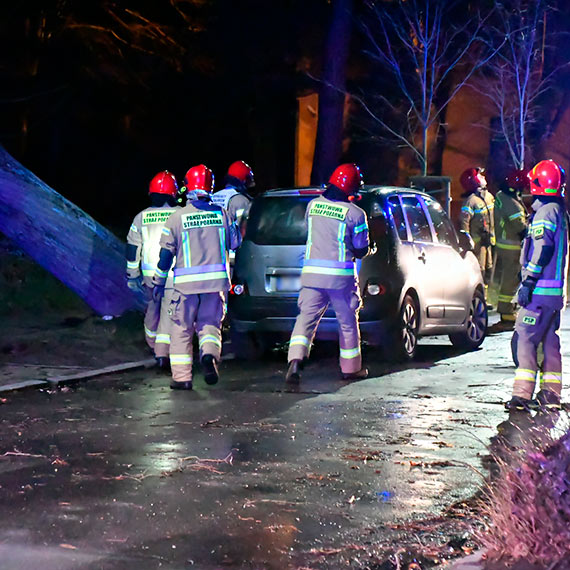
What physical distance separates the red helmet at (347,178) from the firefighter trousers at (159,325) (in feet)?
5.78

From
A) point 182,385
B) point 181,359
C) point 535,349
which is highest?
point 535,349

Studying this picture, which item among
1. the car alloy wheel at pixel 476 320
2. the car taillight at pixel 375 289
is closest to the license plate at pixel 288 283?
the car taillight at pixel 375 289

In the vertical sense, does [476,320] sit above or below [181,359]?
below

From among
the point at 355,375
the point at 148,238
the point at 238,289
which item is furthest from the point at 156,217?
the point at 355,375

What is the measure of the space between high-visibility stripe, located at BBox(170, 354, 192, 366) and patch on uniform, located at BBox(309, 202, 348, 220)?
1698 millimetres

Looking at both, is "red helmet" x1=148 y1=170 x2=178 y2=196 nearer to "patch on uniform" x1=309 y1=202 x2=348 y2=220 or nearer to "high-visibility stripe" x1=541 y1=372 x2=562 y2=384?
"patch on uniform" x1=309 y1=202 x2=348 y2=220

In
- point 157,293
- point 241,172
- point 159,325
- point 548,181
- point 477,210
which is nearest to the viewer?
point 548,181

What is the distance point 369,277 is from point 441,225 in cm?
199

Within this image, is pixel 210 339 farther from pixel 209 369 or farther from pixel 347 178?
pixel 347 178

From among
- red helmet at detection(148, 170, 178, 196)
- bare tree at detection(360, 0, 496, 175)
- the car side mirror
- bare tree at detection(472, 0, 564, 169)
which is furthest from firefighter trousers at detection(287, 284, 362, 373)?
bare tree at detection(472, 0, 564, 169)

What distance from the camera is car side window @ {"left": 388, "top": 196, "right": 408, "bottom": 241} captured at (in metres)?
11.5

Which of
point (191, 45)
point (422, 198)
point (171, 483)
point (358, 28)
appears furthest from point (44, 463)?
point (358, 28)

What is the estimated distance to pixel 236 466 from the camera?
6.66m

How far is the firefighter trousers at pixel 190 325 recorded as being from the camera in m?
9.83
